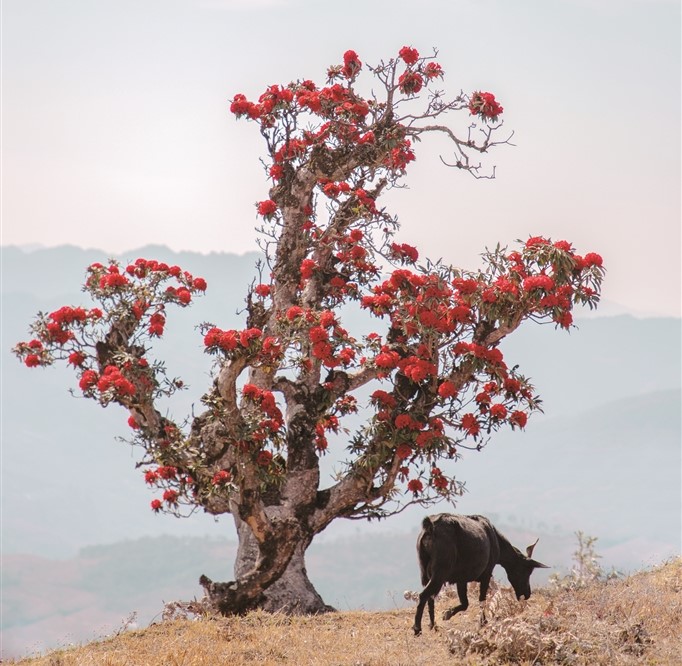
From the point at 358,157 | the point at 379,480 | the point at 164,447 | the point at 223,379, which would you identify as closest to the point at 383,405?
the point at 379,480

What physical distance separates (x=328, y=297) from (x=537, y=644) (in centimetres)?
1142

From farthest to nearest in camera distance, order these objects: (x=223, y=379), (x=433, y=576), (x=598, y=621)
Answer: (x=223, y=379), (x=433, y=576), (x=598, y=621)

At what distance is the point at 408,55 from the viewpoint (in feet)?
73.0

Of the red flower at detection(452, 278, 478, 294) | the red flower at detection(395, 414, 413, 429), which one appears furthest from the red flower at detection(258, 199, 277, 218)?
the red flower at detection(395, 414, 413, 429)

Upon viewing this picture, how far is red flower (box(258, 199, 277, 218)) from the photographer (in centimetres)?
2308

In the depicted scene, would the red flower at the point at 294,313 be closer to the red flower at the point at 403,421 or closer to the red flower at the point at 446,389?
the red flower at the point at 403,421

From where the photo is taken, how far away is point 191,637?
1623cm

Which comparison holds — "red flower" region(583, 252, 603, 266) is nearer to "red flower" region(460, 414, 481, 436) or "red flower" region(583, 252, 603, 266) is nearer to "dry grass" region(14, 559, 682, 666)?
"red flower" region(460, 414, 481, 436)

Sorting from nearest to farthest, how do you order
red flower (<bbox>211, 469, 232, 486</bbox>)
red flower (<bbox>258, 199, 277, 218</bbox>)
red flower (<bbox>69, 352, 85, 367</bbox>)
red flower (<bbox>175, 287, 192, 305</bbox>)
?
red flower (<bbox>211, 469, 232, 486</bbox>) < red flower (<bbox>69, 352, 85, 367</bbox>) < red flower (<bbox>175, 287, 192, 305</bbox>) < red flower (<bbox>258, 199, 277, 218</bbox>)

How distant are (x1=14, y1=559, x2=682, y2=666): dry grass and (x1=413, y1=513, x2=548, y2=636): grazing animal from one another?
0.57 meters

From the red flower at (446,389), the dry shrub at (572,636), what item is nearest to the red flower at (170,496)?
the red flower at (446,389)

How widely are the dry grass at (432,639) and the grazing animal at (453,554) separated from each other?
0.57 metres

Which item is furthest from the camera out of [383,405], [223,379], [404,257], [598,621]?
[404,257]

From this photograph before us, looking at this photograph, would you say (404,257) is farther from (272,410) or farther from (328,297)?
(272,410)
